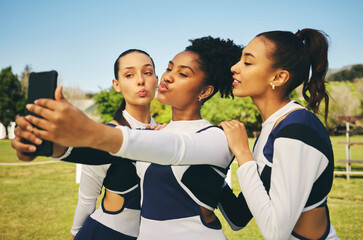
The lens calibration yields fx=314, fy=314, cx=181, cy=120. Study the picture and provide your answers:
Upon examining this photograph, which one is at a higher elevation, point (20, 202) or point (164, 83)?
point (164, 83)

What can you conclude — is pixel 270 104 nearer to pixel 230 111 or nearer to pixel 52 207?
pixel 52 207

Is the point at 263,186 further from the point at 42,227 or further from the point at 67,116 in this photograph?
the point at 42,227

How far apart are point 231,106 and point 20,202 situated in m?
45.9

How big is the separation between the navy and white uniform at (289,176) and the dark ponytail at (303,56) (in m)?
0.35

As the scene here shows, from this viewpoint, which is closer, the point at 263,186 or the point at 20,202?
the point at 263,186

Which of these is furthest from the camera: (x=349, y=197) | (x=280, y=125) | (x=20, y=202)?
(x=349, y=197)

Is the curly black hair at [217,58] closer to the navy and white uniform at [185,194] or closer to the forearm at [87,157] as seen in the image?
the navy and white uniform at [185,194]

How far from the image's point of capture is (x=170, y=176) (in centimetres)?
202

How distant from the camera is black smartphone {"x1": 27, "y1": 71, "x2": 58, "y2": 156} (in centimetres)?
135

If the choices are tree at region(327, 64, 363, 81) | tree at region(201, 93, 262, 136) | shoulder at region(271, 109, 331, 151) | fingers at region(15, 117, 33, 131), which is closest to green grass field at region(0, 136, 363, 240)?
shoulder at region(271, 109, 331, 151)

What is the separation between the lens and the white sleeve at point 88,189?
9.04ft

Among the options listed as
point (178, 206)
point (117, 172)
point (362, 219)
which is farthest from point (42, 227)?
point (362, 219)

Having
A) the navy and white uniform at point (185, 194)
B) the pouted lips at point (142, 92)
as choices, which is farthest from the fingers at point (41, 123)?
the pouted lips at point (142, 92)

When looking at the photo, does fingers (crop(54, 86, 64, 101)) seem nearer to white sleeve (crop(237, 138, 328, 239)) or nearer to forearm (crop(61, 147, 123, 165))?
forearm (crop(61, 147, 123, 165))
